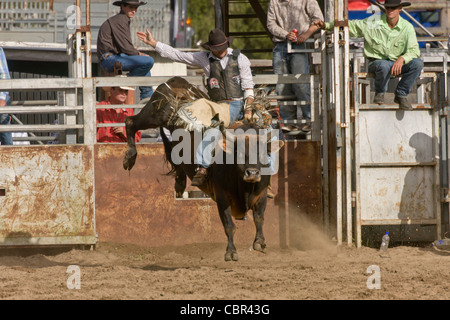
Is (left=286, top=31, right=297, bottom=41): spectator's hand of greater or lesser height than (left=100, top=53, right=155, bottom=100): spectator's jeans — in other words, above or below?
above

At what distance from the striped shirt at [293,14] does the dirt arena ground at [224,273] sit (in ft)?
9.75

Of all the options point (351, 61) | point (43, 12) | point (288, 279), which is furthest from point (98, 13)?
point (288, 279)

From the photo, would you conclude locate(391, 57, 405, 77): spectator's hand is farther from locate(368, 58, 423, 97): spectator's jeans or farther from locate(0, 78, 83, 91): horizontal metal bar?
locate(0, 78, 83, 91): horizontal metal bar

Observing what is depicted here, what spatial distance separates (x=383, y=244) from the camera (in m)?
9.88

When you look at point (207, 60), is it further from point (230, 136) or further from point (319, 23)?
point (319, 23)

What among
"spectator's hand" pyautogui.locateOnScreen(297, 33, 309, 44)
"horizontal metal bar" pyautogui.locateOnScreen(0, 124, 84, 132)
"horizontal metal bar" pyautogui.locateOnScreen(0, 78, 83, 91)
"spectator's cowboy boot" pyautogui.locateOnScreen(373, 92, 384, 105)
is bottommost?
"horizontal metal bar" pyautogui.locateOnScreen(0, 124, 84, 132)

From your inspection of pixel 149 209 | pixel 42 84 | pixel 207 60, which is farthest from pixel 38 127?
pixel 207 60

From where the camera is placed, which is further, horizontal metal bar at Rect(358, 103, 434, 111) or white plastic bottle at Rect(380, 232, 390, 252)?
horizontal metal bar at Rect(358, 103, 434, 111)

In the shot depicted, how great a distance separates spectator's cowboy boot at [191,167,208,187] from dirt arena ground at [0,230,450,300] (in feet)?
2.99

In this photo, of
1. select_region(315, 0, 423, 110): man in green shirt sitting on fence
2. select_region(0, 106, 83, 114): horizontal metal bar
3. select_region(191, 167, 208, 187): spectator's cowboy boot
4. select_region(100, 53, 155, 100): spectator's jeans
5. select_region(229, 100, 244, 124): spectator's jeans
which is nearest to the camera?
select_region(191, 167, 208, 187): spectator's cowboy boot

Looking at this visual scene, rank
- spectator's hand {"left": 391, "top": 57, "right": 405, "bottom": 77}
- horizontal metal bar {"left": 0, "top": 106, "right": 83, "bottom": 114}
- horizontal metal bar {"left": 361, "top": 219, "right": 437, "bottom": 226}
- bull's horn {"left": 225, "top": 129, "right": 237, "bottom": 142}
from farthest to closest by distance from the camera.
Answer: horizontal metal bar {"left": 0, "top": 106, "right": 83, "bottom": 114} < horizontal metal bar {"left": 361, "top": 219, "right": 437, "bottom": 226} < spectator's hand {"left": 391, "top": 57, "right": 405, "bottom": 77} < bull's horn {"left": 225, "top": 129, "right": 237, "bottom": 142}

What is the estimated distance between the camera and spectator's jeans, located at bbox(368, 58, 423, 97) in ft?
33.3

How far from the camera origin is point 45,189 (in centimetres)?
1048

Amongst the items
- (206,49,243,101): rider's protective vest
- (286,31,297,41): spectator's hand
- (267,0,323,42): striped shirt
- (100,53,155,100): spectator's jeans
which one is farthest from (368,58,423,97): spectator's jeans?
(100,53,155,100): spectator's jeans
